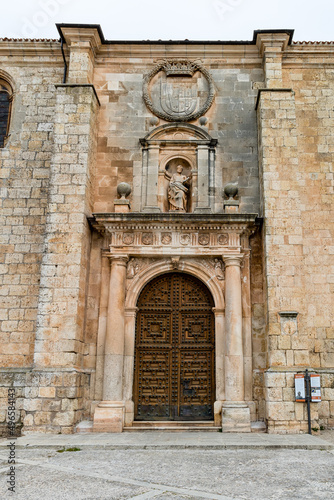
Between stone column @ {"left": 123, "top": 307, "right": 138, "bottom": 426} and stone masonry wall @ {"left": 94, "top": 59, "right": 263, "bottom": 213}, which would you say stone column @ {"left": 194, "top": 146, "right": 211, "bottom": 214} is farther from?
stone column @ {"left": 123, "top": 307, "right": 138, "bottom": 426}

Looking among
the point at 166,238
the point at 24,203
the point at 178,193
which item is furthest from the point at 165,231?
the point at 24,203

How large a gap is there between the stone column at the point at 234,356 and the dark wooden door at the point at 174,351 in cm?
48

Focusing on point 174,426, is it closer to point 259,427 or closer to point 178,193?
point 259,427

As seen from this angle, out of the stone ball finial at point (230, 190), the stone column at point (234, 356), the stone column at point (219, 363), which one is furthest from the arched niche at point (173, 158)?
the stone column at point (219, 363)

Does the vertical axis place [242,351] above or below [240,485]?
above

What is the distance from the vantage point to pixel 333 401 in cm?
912

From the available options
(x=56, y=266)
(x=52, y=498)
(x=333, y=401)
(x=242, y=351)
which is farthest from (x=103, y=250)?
(x=52, y=498)

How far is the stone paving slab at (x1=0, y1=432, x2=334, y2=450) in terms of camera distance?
7.01 metres

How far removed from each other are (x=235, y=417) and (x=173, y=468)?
11.1ft

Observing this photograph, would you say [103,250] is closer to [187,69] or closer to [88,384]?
[88,384]

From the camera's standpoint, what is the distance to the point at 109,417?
8805 mm

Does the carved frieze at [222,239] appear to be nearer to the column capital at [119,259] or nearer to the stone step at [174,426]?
the column capital at [119,259]

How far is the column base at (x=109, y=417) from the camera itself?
8.73 metres

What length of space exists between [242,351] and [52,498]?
5.54 meters
